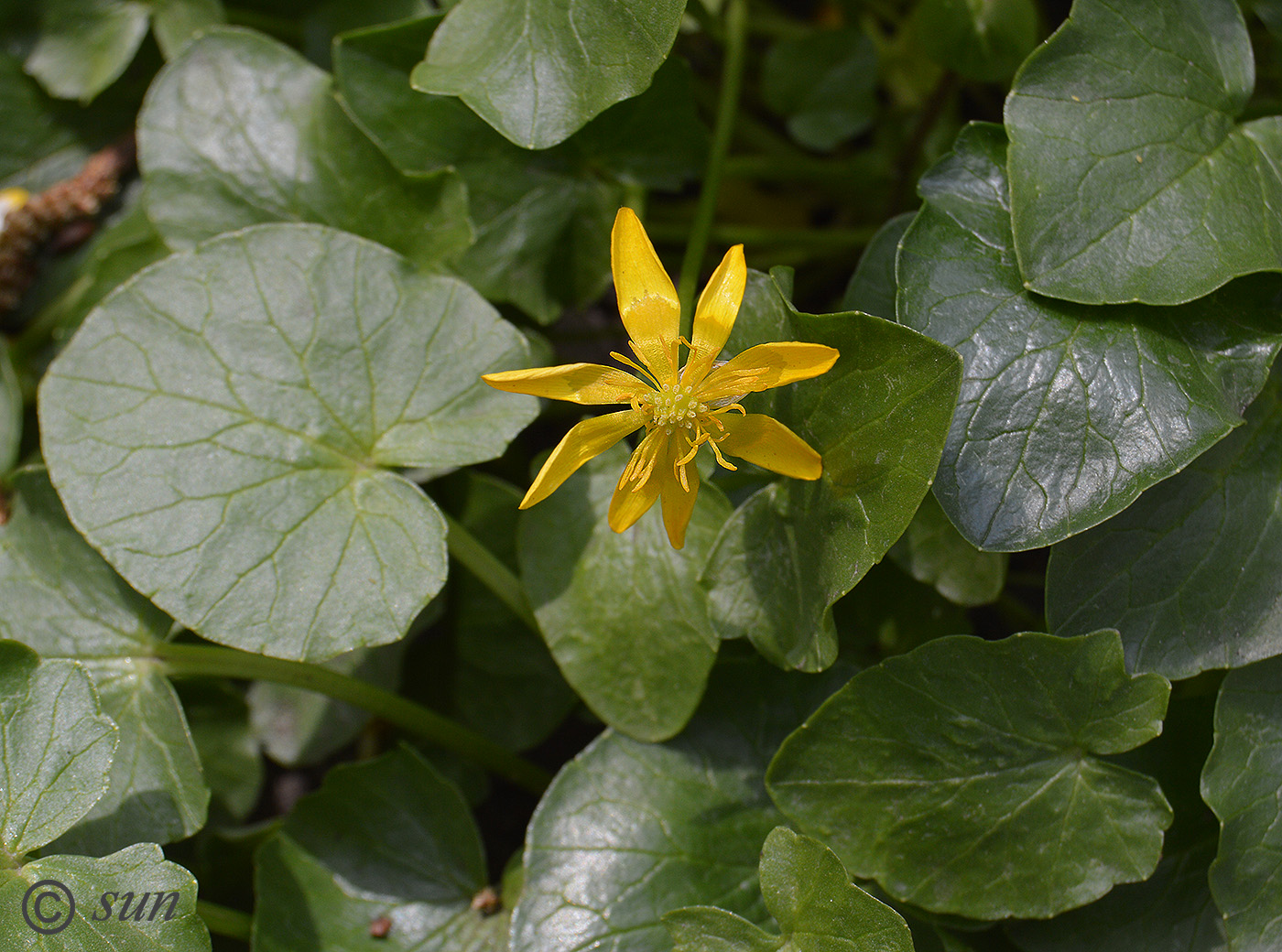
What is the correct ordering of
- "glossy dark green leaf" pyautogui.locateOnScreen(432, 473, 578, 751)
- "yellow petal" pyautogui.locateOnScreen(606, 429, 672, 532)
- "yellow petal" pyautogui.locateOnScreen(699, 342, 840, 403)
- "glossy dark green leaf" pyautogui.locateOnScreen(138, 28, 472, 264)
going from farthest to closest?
A: "glossy dark green leaf" pyautogui.locateOnScreen(432, 473, 578, 751) → "glossy dark green leaf" pyautogui.locateOnScreen(138, 28, 472, 264) → "yellow petal" pyautogui.locateOnScreen(606, 429, 672, 532) → "yellow petal" pyautogui.locateOnScreen(699, 342, 840, 403)

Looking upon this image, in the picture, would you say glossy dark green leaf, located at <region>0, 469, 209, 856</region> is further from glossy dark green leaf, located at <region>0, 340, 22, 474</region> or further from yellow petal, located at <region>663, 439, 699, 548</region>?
yellow petal, located at <region>663, 439, 699, 548</region>

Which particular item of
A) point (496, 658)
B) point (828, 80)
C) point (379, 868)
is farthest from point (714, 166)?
Result: point (379, 868)

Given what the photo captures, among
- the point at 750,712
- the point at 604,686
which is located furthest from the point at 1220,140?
the point at 604,686

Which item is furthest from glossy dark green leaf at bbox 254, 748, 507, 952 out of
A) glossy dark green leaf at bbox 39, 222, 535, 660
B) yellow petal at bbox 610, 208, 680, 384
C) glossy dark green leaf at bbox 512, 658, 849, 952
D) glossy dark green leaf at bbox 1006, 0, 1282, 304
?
glossy dark green leaf at bbox 1006, 0, 1282, 304

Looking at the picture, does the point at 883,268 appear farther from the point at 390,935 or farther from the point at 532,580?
the point at 390,935

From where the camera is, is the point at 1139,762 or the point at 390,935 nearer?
the point at 1139,762

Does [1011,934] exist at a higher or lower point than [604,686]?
lower

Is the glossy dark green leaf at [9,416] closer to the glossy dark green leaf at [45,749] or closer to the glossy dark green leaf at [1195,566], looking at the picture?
the glossy dark green leaf at [45,749]
